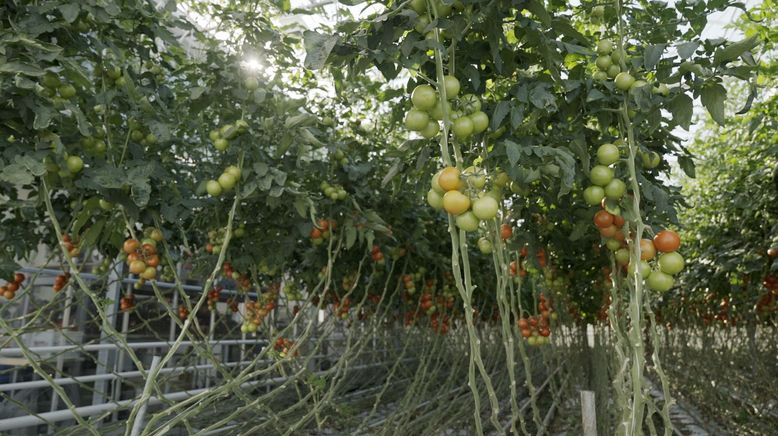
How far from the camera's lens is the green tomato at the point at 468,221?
872 mm

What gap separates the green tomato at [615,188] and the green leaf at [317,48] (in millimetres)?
650

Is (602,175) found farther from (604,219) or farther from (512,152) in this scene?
(512,152)

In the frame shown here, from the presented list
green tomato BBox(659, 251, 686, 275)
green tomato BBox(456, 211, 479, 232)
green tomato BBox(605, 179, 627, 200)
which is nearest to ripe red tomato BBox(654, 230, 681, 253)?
green tomato BBox(659, 251, 686, 275)

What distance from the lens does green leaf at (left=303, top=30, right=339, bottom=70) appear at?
0.88m

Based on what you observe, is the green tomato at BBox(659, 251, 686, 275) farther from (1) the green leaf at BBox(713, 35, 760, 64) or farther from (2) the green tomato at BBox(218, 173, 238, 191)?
(2) the green tomato at BBox(218, 173, 238, 191)

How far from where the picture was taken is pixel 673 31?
52.9 inches

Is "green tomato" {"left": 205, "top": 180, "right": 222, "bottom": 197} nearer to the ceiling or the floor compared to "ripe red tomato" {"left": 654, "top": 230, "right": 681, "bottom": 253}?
nearer to the ceiling

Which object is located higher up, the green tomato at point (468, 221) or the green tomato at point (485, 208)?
the green tomato at point (485, 208)

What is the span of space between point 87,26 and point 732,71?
63.2 inches

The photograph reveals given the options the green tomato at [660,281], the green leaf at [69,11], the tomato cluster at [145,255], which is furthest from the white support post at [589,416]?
the green leaf at [69,11]

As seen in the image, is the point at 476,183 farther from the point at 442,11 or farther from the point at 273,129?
the point at 273,129

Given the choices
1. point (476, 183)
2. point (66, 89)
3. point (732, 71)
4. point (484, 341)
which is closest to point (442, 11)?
point (476, 183)

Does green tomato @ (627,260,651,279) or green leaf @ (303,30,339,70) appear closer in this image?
green leaf @ (303,30,339,70)

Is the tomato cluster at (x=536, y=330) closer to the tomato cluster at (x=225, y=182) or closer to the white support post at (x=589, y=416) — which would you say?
the white support post at (x=589, y=416)
